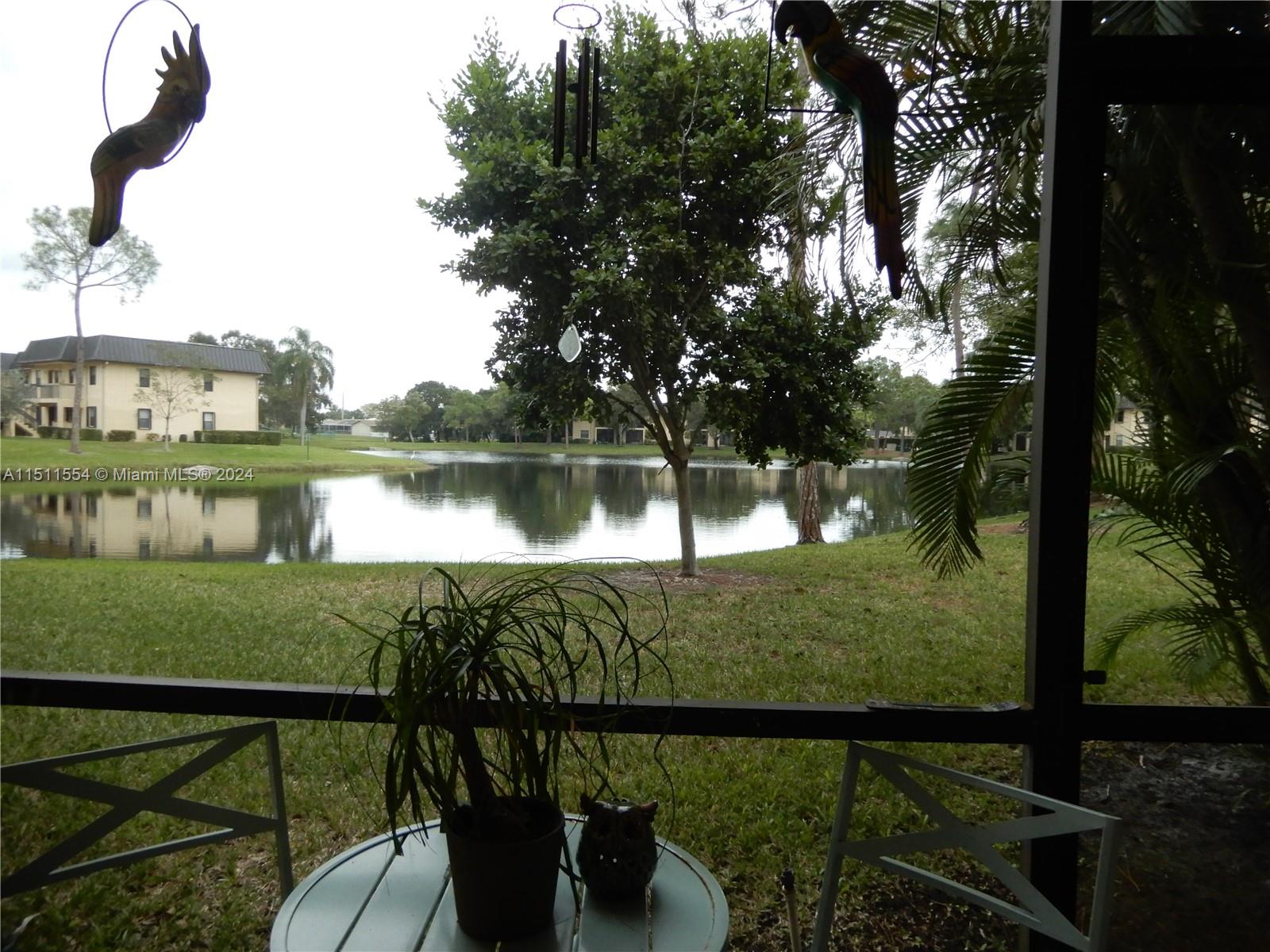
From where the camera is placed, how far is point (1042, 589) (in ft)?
3.83

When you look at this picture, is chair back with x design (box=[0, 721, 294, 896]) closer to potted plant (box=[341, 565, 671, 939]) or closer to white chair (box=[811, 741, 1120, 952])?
potted plant (box=[341, 565, 671, 939])

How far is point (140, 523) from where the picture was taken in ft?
8.18

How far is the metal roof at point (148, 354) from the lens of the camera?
79.6 inches

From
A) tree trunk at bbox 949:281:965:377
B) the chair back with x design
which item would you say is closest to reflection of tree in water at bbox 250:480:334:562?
the chair back with x design

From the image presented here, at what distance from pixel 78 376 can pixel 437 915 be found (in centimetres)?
196

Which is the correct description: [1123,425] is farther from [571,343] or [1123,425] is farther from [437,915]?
[437,915]

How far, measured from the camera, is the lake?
8.09 feet

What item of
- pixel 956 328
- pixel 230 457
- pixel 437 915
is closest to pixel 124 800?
pixel 437 915

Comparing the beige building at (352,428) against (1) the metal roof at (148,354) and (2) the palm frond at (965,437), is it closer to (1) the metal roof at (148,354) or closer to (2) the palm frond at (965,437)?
(1) the metal roof at (148,354)

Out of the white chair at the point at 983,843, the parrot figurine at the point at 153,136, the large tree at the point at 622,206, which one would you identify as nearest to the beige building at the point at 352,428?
the large tree at the point at 622,206

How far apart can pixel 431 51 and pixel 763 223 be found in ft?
4.29

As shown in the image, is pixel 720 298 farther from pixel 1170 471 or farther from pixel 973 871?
pixel 973 871

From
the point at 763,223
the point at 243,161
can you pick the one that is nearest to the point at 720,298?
the point at 763,223

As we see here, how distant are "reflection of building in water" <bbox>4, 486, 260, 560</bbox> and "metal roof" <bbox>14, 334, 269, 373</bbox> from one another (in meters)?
0.40
